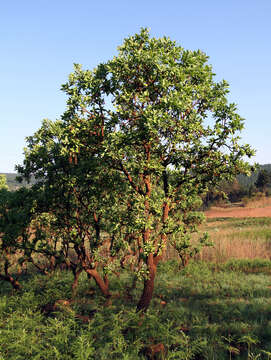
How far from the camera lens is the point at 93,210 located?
10.1 metres

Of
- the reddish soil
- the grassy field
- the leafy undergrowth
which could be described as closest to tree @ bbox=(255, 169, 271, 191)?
the reddish soil

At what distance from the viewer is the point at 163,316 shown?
8.60 m

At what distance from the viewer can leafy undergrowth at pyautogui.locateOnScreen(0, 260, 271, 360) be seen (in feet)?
20.6

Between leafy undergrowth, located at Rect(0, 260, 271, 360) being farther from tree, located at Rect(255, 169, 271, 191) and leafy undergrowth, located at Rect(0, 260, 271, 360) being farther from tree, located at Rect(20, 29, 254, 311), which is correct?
tree, located at Rect(255, 169, 271, 191)

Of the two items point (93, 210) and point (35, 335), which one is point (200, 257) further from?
point (35, 335)

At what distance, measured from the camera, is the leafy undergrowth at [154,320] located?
629 centimetres

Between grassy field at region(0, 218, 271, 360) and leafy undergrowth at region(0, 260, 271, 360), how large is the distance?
3 cm

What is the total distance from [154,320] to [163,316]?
1.30 m

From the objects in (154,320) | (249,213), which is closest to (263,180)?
(249,213)

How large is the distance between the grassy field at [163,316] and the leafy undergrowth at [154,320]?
0.09 feet

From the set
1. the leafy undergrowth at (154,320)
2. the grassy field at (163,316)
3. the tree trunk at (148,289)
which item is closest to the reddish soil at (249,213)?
the grassy field at (163,316)

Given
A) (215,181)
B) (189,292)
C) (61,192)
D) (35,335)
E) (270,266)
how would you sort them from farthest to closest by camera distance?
(270,266) → (189,292) → (61,192) → (215,181) → (35,335)

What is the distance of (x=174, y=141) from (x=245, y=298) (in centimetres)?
701

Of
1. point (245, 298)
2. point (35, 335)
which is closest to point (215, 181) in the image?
point (245, 298)
